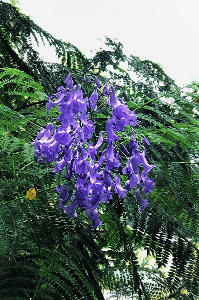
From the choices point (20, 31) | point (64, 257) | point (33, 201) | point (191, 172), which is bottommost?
point (64, 257)

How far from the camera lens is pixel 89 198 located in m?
1.16

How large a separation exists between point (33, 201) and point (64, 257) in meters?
0.23

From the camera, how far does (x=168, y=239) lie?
4.39ft

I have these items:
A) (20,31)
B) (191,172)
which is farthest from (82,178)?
(20,31)

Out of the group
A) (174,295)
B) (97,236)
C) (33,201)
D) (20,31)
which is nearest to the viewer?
(33,201)

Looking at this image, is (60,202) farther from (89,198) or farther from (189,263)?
(189,263)

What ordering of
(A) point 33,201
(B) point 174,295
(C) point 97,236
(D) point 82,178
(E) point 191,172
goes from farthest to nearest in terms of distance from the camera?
(E) point 191,172, (C) point 97,236, (B) point 174,295, (A) point 33,201, (D) point 82,178

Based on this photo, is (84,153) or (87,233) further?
(87,233)

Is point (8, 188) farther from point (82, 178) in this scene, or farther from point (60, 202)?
point (82, 178)

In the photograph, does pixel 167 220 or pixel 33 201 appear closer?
pixel 33 201

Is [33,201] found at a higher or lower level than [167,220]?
lower

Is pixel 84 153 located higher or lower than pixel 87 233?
higher

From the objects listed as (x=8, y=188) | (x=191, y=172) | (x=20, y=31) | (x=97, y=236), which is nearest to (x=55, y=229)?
(x=8, y=188)

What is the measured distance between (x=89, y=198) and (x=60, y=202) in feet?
0.36
